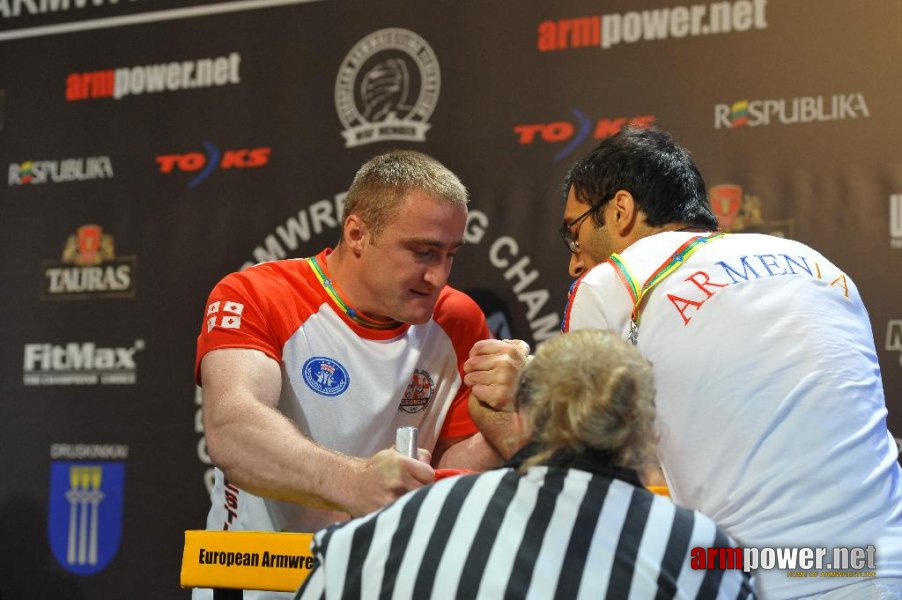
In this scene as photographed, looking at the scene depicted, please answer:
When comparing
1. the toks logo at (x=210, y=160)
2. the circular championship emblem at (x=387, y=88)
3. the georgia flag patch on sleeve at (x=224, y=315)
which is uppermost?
the circular championship emblem at (x=387, y=88)

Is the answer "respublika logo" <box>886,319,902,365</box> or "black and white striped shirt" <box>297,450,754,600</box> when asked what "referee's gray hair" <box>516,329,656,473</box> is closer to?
"black and white striped shirt" <box>297,450,754,600</box>

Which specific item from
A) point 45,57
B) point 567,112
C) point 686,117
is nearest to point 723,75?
point 686,117

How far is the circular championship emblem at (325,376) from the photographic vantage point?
220 cm

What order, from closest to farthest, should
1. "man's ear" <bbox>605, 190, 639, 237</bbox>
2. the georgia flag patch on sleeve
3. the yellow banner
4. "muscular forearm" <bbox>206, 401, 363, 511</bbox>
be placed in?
the yellow banner, "muscular forearm" <bbox>206, 401, 363, 511</bbox>, "man's ear" <bbox>605, 190, 639, 237</bbox>, the georgia flag patch on sleeve

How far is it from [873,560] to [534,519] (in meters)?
0.53

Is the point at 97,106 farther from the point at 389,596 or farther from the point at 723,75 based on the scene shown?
the point at 389,596

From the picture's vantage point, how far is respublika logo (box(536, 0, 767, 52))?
A: 2730 mm

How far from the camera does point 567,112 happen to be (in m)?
2.88

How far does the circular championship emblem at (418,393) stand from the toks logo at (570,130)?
89cm

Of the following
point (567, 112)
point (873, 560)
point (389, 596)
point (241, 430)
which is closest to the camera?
point (389, 596)

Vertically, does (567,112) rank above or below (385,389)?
above

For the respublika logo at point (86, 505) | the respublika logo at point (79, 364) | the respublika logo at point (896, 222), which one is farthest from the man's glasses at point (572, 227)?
the respublika logo at point (86, 505)

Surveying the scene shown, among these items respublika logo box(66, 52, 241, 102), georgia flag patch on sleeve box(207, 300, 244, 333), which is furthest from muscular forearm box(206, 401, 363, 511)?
respublika logo box(66, 52, 241, 102)

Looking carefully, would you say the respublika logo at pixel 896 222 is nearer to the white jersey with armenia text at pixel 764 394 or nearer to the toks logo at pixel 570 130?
the toks logo at pixel 570 130
